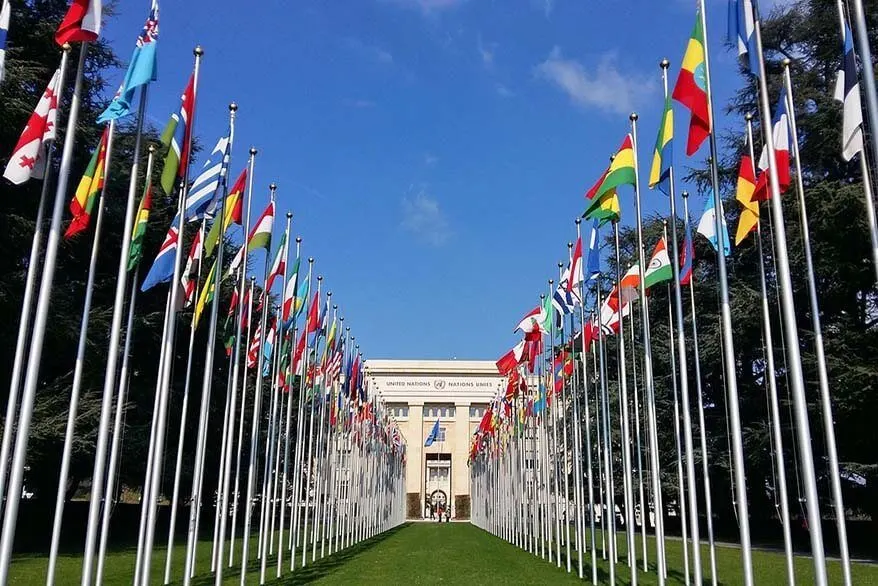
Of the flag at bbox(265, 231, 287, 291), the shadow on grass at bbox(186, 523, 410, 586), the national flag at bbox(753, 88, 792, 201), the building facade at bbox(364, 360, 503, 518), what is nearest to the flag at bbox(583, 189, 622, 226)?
the national flag at bbox(753, 88, 792, 201)

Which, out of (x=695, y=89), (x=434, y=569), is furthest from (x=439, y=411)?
(x=695, y=89)

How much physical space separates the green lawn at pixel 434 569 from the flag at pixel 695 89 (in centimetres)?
1160

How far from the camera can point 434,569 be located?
22969 millimetres

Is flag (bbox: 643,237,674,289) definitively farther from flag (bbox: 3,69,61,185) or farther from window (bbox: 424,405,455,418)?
window (bbox: 424,405,455,418)

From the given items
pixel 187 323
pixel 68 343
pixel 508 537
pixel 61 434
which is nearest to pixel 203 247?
pixel 61 434

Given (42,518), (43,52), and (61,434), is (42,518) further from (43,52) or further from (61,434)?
(43,52)

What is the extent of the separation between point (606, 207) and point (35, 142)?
9936mm

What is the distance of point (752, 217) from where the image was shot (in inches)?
500

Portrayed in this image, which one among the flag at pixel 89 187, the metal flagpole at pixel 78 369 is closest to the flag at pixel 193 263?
the flag at pixel 89 187

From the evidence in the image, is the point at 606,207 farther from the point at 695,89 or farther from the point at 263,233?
the point at 263,233

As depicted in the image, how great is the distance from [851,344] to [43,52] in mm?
28409

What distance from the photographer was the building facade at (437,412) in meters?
81.8

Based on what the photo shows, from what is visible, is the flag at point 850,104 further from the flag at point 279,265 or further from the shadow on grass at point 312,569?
the shadow on grass at point 312,569

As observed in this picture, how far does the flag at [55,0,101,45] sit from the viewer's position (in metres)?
10.3
